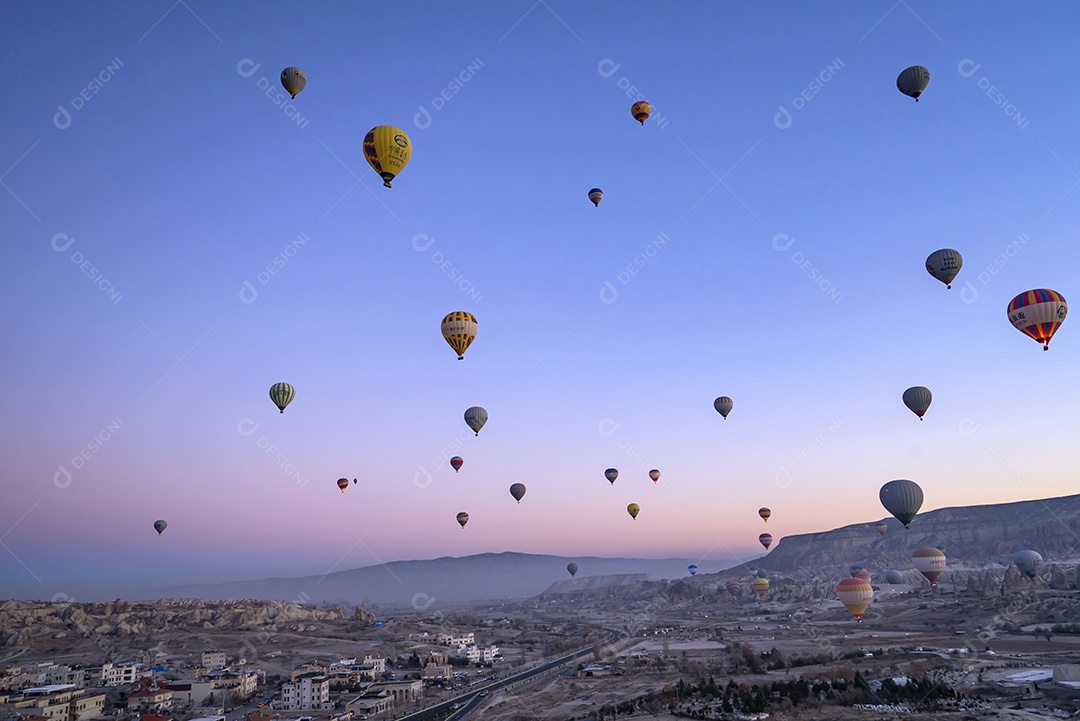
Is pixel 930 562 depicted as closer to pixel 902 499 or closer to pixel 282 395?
pixel 902 499

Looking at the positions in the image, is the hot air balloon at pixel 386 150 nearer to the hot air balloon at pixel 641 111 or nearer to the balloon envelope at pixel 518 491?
the hot air balloon at pixel 641 111

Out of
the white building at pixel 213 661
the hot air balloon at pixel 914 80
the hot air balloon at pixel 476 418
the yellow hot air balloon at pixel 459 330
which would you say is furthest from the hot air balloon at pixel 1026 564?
the white building at pixel 213 661

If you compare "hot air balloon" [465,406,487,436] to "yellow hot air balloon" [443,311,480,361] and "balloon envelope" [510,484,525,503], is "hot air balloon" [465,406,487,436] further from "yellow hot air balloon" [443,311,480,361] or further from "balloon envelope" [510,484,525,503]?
"balloon envelope" [510,484,525,503]

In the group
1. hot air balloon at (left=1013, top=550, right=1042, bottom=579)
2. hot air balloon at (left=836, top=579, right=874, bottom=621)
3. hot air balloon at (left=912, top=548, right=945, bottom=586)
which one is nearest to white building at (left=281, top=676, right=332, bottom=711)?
hot air balloon at (left=836, top=579, right=874, bottom=621)

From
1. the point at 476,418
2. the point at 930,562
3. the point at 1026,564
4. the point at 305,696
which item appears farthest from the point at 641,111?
the point at 1026,564

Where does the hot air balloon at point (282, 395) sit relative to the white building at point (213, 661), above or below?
above

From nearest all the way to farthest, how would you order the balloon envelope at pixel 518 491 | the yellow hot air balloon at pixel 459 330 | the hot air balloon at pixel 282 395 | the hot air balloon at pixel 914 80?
the hot air balloon at pixel 914 80, the yellow hot air balloon at pixel 459 330, the hot air balloon at pixel 282 395, the balloon envelope at pixel 518 491
